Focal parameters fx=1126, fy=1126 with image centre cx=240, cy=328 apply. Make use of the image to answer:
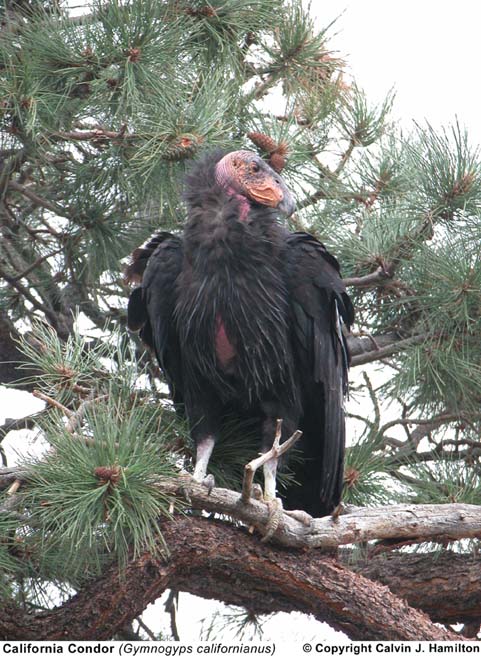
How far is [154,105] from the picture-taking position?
2758 mm

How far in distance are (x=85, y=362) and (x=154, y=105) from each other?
67 cm

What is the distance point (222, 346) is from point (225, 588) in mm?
597

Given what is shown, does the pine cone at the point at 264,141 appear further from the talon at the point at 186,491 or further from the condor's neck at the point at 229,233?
the talon at the point at 186,491

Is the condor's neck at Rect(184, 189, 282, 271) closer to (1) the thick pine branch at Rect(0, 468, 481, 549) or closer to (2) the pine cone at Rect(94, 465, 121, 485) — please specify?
(1) the thick pine branch at Rect(0, 468, 481, 549)

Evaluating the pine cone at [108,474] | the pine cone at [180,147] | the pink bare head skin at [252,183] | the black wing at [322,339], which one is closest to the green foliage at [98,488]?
the pine cone at [108,474]

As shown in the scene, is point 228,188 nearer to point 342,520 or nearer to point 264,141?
point 264,141

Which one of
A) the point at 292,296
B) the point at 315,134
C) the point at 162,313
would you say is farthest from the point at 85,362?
the point at 315,134

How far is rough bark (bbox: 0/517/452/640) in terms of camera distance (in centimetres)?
229

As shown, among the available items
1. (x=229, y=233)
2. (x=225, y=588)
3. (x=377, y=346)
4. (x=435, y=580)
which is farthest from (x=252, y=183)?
(x=435, y=580)

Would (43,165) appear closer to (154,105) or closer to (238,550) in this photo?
(154,105)

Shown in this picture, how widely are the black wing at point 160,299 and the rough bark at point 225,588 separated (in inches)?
25.4

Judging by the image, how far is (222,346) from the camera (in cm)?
282

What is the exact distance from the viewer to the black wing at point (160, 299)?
9.62 ft

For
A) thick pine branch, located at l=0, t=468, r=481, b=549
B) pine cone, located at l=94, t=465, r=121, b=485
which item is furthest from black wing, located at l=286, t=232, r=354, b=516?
pine cone, located at l=94, t=465, r=121, b=485
